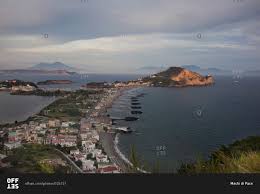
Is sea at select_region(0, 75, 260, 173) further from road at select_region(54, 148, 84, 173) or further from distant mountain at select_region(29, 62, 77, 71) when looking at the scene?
road at select_region(54, 148, 84, 173)

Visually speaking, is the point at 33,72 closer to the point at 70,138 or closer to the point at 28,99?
the point at 28,99

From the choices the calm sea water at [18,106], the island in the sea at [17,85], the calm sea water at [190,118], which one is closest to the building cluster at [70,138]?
the calm sea water at [18,106]

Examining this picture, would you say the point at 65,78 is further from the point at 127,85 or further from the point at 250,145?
the point at 250,145

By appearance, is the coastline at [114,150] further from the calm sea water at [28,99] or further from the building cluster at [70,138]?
the calm sea water at [28,99]

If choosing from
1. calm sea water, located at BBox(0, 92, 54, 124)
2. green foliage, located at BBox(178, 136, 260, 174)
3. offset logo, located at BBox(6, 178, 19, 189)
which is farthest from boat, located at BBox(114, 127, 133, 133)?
offset logo, located at BBox(6, 178, 19, 189)

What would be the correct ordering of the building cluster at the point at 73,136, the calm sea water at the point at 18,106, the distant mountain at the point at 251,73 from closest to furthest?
the building cluster at the point at 73,136 → the distant mountain at the point at 251,73 → the calm sea water at the point at 18,106

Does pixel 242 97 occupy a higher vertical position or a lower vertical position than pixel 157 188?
higher

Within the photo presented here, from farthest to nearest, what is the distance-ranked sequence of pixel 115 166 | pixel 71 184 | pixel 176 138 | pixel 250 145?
pixel 250 145 → pixel 176 138 → pixel 115 166 → pixel 71 184

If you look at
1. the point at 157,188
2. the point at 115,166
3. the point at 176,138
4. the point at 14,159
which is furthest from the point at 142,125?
the point at 14,159
